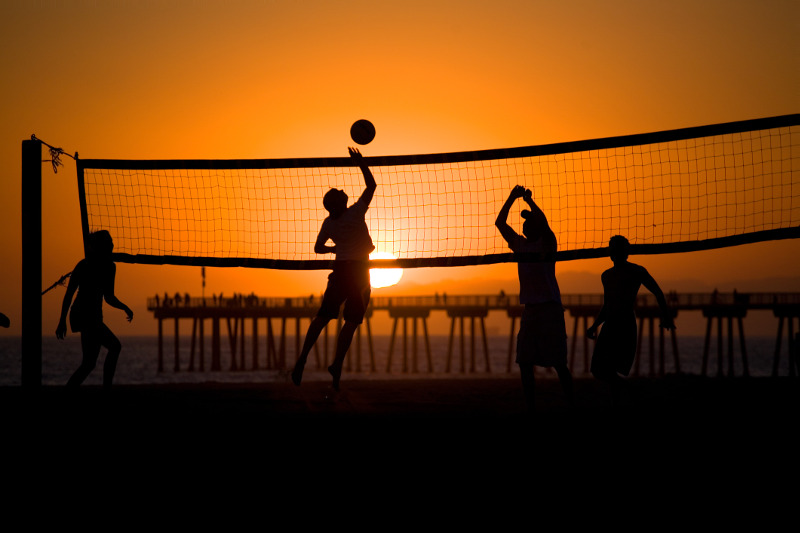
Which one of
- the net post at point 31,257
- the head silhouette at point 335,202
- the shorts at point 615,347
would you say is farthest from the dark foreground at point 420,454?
the head silhouette at point 335,202

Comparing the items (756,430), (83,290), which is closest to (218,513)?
(756,430)

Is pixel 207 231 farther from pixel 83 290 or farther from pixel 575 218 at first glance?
pixel 575 218

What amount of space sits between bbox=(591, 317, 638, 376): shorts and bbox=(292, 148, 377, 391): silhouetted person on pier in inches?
78.3

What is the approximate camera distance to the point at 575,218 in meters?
9.25

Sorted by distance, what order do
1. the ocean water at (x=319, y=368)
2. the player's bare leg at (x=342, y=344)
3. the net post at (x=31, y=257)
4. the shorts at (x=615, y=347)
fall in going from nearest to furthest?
the net post at (x=31, y=257), the player's bare leg at (x=342, y=344), the shorts at (x=615, y=347), the ocean water at (x=319, y=368)

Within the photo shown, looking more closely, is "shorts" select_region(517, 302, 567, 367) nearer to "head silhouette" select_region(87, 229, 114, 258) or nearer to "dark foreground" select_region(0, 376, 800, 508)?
"dark foreground" select_region(0, 376, 800, 508)

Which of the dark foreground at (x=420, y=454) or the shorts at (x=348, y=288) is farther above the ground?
the shorts at (x=348, y=288)

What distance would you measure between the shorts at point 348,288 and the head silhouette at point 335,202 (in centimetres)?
40

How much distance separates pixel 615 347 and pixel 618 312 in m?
0.29

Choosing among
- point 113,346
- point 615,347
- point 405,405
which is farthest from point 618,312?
point 113,346

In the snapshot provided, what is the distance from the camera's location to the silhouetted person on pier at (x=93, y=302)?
7.83 meters

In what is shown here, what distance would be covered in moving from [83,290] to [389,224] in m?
3.00

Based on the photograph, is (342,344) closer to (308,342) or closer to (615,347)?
(308,342)

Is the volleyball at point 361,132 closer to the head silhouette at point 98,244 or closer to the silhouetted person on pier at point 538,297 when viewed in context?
the silhouetted person on pier at point 538,297
